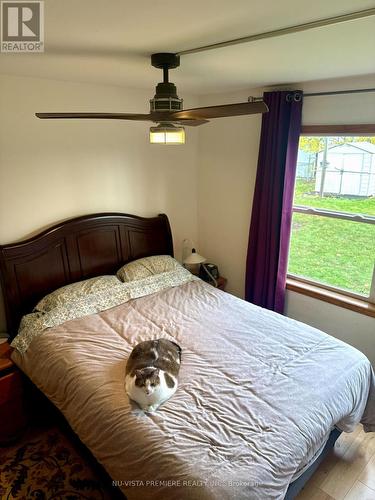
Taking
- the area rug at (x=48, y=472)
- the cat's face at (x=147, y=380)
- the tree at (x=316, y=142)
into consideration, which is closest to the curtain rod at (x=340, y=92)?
the tree at (x=316, y=142)

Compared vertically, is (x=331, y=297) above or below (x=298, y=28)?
below

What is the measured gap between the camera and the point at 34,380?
7.59ft

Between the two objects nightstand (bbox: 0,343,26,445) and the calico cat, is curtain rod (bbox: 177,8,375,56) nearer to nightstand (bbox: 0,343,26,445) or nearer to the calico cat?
the calico cat

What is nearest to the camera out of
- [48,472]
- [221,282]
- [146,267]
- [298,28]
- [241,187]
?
[298,28]

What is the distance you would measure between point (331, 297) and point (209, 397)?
66.1 inches

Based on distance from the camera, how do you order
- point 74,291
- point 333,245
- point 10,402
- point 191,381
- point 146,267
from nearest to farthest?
point 191,381
point 10,402
point 74,291
point 333,245
point 146,267

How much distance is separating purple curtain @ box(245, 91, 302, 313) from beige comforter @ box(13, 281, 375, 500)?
622 mm

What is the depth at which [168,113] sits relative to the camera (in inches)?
65.4

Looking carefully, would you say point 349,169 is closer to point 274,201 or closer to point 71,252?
point 274,201

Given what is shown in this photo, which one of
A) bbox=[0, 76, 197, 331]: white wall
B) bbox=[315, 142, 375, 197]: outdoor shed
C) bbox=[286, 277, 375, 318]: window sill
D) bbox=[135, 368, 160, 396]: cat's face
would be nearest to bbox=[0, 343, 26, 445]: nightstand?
bbox=[0, 76, 197, 331]: white wall

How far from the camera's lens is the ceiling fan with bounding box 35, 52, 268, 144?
144cm

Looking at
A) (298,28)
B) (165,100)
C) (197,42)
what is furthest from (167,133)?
(298,28)

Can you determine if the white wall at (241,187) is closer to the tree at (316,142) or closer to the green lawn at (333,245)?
the tree at (316,142)

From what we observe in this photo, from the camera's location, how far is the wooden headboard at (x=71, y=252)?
8.78ft
